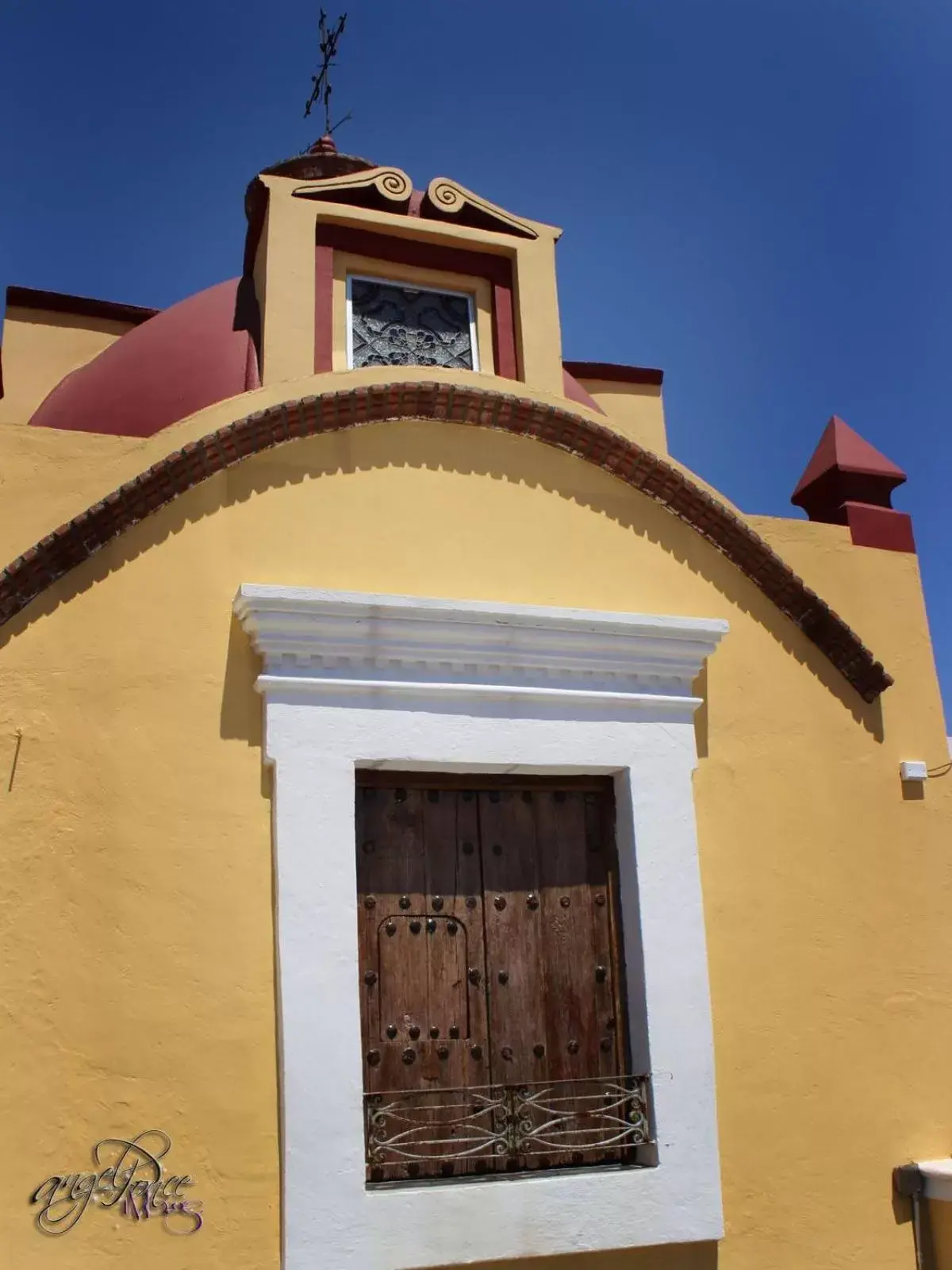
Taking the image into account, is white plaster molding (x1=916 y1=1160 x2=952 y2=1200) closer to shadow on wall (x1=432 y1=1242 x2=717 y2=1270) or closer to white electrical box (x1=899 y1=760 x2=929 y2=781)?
shadow on wall (x1=432 y1=1242 x2=717 y2=1270)

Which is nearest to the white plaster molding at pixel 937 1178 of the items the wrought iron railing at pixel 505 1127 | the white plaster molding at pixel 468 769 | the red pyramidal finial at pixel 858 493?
the white plaster molding at pixel 468 769

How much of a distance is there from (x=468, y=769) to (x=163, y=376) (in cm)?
236

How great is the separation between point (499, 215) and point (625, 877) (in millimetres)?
3198

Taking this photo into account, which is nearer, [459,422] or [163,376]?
[459,422]

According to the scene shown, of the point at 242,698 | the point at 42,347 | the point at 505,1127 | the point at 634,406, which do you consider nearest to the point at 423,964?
the point at 505,1127

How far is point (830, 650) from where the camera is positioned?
5.95 metres

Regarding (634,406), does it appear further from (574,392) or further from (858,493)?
(858,493)

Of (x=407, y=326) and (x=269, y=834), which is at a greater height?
(x=407, y=326)

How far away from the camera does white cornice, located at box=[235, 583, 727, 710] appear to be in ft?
16.0

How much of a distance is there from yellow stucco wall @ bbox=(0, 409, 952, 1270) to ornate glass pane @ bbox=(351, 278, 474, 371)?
1.96 feet

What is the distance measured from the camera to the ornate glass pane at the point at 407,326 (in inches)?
233

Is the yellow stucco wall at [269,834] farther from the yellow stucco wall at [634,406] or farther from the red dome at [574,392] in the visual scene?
the yellow stucco wall at [634,406]

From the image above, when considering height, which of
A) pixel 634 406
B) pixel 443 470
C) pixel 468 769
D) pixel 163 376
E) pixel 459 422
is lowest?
pixel 468 769

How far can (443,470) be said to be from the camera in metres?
5.52
